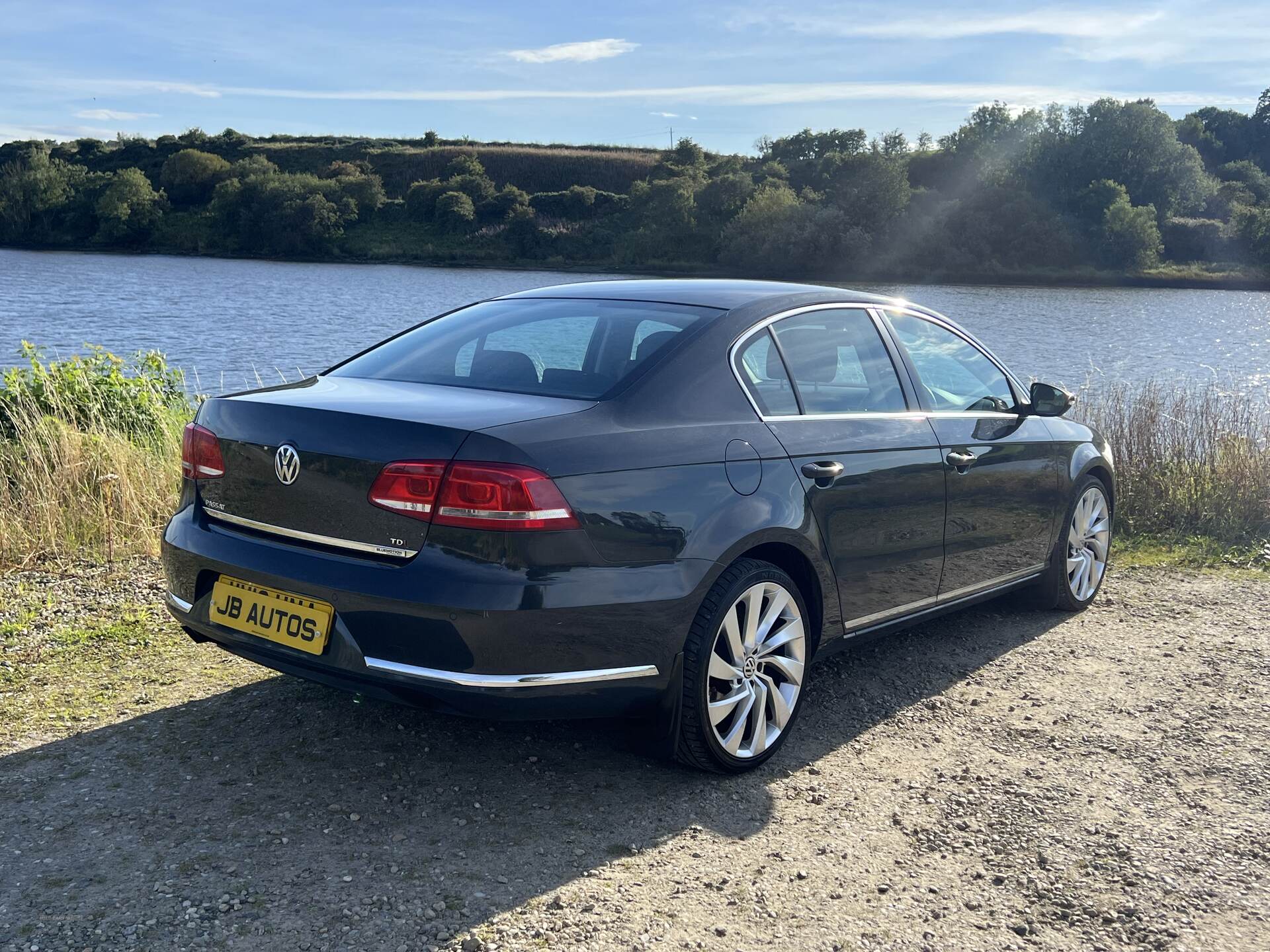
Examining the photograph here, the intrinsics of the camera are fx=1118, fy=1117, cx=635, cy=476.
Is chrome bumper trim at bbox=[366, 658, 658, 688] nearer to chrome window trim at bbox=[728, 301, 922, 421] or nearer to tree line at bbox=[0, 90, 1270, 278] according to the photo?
chrome window trim at bbox=[728, 301, 922, 421]

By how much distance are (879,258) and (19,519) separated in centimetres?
5056

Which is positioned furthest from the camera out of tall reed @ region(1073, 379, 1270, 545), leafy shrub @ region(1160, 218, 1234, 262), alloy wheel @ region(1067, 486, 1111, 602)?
leafy shrub @ region(1160, 218, 1234, 262)

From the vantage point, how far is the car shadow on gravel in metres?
2.72

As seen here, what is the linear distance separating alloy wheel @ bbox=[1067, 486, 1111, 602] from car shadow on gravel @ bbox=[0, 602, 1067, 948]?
1.84m

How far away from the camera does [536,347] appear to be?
379 cm

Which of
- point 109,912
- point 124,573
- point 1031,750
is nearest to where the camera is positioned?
point 109,912

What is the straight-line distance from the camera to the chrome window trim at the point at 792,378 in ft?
12.0

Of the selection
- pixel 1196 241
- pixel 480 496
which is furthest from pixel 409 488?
pixel 1196 241

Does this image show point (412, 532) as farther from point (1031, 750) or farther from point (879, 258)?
point (879, 258)

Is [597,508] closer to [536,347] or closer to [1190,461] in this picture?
[536,347]

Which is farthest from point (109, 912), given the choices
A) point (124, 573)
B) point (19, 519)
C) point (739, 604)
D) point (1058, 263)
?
point (1058, 263)

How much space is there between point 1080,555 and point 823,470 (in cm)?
264

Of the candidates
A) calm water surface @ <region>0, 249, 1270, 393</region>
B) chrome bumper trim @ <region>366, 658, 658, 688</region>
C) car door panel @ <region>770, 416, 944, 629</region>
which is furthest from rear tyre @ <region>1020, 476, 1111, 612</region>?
calm water surface @ <region>0, 249, 1270, 393</region>

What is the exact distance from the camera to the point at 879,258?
53.3m
